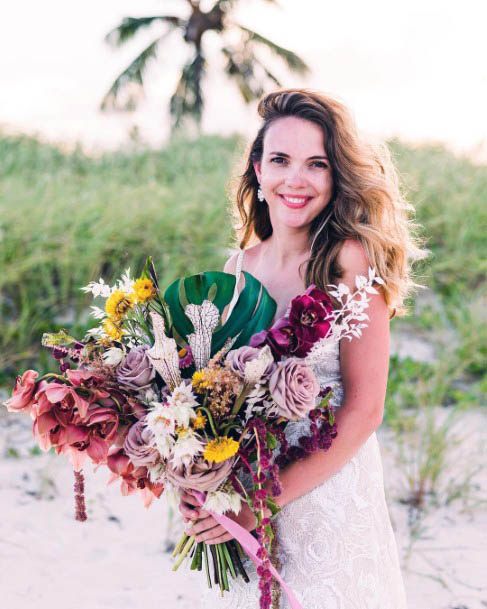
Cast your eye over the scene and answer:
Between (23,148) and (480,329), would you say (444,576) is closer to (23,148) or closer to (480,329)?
(480,329)

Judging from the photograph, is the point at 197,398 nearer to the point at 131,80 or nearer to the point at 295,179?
the point at 295,179

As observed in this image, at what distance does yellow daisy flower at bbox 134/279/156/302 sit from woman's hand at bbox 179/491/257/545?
1.71ft

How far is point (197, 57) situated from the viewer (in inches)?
792

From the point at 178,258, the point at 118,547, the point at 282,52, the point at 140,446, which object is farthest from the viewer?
the point at 282,52

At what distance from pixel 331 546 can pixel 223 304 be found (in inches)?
30.3

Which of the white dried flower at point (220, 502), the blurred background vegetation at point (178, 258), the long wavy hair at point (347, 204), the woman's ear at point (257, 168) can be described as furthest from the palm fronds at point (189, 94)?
the white dried flower at point (220, 502)

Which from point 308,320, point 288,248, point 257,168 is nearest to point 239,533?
point 308,320

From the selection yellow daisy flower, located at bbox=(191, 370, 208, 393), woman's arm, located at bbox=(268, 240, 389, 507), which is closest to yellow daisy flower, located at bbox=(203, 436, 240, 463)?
yellow daisy flower, located at bbox=(191, 370, 208, 393)

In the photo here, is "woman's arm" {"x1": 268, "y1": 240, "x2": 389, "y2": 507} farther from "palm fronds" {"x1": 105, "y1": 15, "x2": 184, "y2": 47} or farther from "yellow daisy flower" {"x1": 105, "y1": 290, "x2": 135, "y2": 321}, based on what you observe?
"palm fronds" {"x1": 105, "y1": 15, "x2": 184, "y2": 47}

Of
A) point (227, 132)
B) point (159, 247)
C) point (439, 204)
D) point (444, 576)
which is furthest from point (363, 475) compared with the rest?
point (227, 132)

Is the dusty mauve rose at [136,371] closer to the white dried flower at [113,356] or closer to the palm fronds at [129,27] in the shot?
the white dried flower at [113,356]

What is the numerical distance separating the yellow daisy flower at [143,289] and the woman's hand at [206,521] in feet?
1.71

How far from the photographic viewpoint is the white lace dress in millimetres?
1882

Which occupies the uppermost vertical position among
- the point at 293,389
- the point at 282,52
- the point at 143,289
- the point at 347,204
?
the point at 282,52
